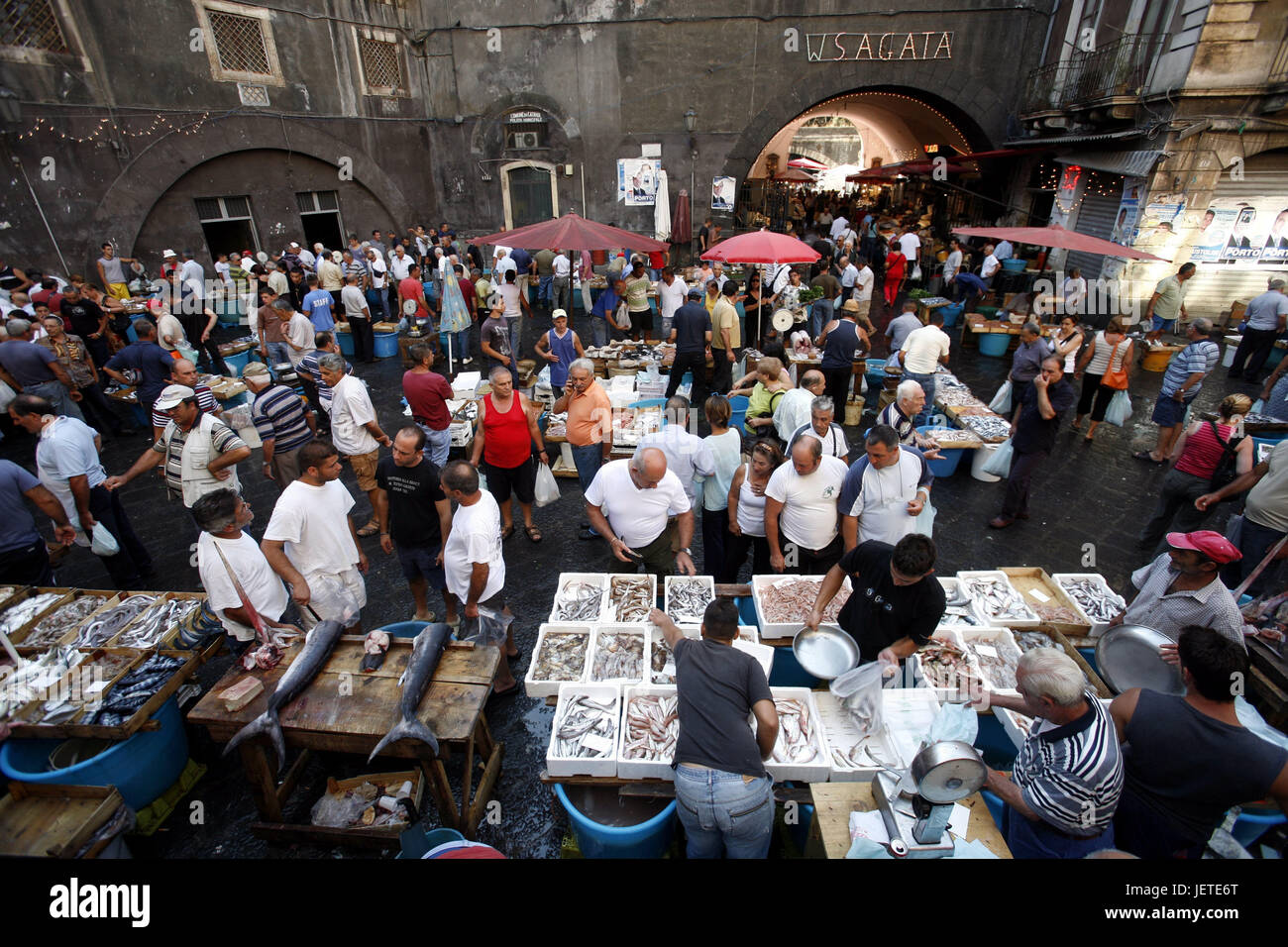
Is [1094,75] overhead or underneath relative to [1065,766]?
overhead

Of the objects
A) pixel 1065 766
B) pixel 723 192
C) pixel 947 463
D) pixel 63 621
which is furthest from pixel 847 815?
pixel 723 192

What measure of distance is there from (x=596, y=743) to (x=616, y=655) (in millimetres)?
725

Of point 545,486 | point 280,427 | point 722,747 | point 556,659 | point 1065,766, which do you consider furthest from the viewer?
point 545,486

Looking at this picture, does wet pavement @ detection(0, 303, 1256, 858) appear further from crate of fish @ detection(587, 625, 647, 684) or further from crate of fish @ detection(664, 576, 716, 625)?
crate of fish @ detection(664, 576, 716, 625)

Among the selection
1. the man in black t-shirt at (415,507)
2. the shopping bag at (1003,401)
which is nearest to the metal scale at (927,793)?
the man in black t-shirt at (415,507)

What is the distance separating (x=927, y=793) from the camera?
2438 millimetres

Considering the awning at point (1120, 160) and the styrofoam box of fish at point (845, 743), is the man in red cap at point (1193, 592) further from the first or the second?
the awning at point (1120, 160)

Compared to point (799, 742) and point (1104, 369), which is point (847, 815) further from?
point (1104, 369)

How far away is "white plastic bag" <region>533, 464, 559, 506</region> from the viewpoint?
6.74 metres

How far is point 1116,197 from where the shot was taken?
13.3 metres

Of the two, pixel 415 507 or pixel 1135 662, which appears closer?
pixel 1135 662
